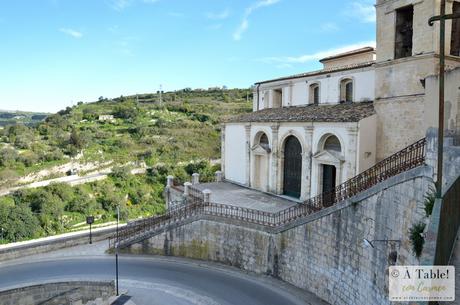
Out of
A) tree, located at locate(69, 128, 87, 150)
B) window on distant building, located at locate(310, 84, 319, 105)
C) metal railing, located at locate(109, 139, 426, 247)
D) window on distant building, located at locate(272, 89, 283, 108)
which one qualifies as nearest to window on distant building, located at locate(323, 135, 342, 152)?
metal railing, located at locate(109, 139, 426, 247)

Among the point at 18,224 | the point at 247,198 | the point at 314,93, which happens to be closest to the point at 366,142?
the point at 314,93

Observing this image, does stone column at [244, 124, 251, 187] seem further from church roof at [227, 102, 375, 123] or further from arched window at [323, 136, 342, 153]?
arched window at [323, 136, 342, 153]

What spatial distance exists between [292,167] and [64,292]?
1371cm

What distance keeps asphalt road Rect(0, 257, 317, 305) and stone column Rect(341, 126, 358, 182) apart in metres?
6.16

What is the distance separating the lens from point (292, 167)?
21047 mm

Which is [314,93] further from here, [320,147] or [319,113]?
[320,147]

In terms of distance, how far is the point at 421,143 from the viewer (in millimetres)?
9719

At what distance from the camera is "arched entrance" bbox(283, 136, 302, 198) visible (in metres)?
20.5

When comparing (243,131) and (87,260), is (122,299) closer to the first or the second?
(87,260)

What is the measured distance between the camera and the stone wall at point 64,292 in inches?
620

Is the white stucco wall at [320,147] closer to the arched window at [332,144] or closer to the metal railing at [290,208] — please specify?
the arched window at [332,144]

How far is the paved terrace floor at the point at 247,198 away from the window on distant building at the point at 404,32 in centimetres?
948

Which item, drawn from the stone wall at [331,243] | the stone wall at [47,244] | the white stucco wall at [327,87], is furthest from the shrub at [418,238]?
the stone wall at [47,244]

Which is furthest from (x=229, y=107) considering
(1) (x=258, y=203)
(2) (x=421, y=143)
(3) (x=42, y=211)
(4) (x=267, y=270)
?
(2) (x=421, y=143)
